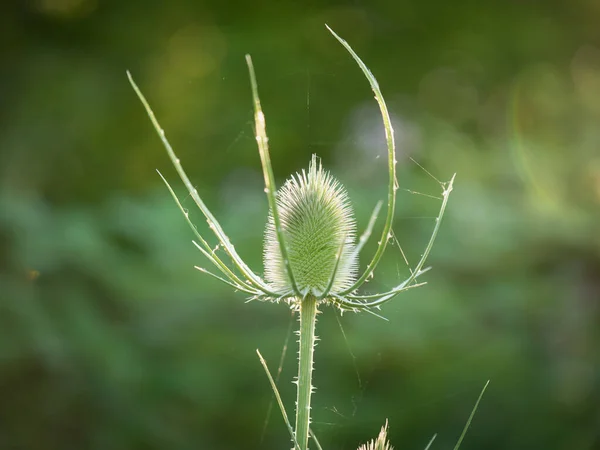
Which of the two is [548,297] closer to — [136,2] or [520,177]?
[520,177]

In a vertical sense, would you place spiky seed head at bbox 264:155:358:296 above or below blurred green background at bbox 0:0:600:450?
below

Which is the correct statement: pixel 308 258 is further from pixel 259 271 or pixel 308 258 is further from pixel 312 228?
pixel 259 271

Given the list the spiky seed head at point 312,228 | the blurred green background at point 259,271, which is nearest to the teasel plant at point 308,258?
the spiky seed head at point 312,228

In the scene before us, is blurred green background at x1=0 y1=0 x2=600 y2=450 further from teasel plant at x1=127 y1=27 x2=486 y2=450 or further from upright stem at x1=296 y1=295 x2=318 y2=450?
upright stem at x1=296 y1=295 x2=318 y2=450

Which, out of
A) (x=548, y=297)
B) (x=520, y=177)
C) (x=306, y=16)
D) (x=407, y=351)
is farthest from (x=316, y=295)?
(x=306, y=16)

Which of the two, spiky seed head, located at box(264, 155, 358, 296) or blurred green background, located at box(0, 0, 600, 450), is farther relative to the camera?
blurred green background, located at box(0, 0, 600, 450)

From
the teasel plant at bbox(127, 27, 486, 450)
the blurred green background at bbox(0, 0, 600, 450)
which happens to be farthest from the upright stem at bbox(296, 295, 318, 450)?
the blurred green background at bbox(0, 0, 600, 450)

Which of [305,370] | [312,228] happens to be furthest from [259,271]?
[305,370]
